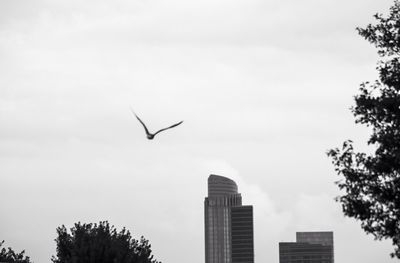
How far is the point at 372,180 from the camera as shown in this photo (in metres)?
31.6

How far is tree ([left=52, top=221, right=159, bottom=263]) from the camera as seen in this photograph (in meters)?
68.1

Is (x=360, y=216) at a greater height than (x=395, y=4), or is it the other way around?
(x=395, y=4)

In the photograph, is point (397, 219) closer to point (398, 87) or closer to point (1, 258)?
point (398, 87)

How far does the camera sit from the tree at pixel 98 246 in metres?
68.1

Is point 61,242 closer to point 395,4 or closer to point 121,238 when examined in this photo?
point 121,238

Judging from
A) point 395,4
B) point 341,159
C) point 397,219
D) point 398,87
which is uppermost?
point 395,4

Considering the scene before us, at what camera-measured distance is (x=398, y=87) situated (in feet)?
105

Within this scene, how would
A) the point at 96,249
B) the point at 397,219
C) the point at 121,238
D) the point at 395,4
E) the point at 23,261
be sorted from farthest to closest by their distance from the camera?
the point at 23,261, the point at 121,238, the point at 96,249, the point at 395,4, the point at 397,219

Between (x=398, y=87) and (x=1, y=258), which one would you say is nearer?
(x=398, y=87)

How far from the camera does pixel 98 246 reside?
68188mm

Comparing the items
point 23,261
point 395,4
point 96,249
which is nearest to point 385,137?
point 395,4

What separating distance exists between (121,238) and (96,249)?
32.4 feet

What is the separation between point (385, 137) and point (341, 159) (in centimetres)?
213

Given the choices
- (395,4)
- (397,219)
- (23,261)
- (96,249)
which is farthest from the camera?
(23,261)
